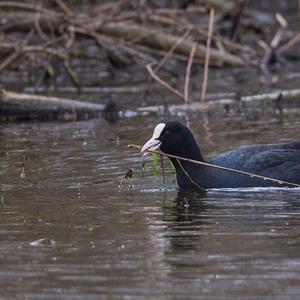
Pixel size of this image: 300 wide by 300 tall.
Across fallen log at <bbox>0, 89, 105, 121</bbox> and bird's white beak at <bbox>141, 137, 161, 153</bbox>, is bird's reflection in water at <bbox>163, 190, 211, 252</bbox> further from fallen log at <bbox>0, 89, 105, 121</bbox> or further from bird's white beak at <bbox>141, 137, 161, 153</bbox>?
fallen log at <bbox>0, 89, 105, 121</bbox>

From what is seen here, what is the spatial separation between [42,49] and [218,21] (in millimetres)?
5525

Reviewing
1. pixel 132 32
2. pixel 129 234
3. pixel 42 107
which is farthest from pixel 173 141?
pixel 132 32

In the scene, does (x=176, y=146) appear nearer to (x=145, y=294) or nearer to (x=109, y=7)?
(x=145, y=294)

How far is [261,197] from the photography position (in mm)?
9578

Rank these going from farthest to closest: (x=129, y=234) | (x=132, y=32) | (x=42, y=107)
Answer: (x=132, y=32)
(x=42, y=107)
(x=129, y=234)

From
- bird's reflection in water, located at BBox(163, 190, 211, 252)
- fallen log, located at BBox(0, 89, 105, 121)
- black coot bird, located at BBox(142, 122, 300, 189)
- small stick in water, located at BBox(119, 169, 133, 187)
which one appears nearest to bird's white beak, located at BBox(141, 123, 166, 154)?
black coot bird, located at BBox(142, 122, 300, 189)

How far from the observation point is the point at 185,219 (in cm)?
872

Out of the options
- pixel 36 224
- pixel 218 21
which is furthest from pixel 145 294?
pixel 218 21

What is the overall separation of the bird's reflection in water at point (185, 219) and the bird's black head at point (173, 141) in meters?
0.43

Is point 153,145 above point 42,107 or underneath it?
above

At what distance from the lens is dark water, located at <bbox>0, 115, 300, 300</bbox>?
20.9ft

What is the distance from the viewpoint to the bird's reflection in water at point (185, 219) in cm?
773

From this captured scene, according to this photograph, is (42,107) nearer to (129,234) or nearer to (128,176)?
(128,176)

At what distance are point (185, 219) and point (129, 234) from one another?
0.84 m
